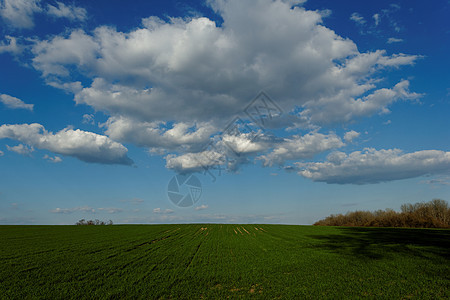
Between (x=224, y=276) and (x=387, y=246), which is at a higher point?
(x=224, y=276)

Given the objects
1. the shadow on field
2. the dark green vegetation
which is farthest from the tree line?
the dark green vegetation

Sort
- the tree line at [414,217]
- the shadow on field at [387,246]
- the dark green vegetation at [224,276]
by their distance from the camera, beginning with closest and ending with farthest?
1. the dark green vegetation at [224,276]
2. the shadow on field at [387,246]
3. the tree line at [414,217]

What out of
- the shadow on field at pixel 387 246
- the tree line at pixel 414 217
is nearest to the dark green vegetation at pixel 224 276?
the shadow on field at pixel 387 246

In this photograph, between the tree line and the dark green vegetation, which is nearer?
the dark green vegetation

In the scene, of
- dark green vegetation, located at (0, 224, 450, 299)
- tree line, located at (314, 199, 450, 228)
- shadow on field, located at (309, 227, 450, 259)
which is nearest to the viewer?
dark green vegetation, located at (0, 224, 450, 299)

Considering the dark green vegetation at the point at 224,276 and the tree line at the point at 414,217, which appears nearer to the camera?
the dark green vegetation at the point at 224,276

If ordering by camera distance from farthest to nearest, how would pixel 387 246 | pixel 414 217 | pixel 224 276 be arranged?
pixel 414 217 → pixel 387 246 → pixel 224 276

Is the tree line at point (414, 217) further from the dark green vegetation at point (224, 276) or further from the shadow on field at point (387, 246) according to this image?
the dark green vegetation at point (224, 276)

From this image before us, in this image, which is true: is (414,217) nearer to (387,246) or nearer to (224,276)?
(387,246)

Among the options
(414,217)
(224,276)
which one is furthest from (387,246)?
(414,217)

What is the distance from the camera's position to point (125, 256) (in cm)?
2003

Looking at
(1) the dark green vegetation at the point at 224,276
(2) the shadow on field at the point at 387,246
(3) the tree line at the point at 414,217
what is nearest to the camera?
(1) the dark green vegetation at the point at 224,276

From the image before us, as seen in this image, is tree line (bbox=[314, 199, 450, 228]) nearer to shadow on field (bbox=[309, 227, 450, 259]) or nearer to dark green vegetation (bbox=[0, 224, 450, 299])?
shadow on field (bbox=[309, 227, 450, 259])

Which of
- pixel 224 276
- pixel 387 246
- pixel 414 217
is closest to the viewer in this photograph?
pixel 224 276
